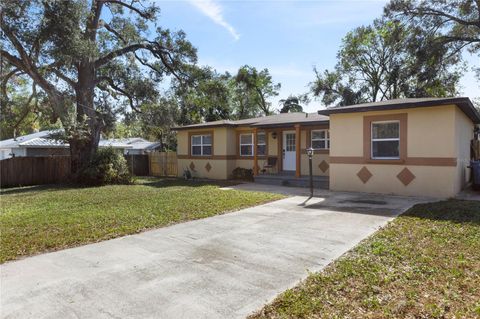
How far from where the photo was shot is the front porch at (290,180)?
13723 millimetres

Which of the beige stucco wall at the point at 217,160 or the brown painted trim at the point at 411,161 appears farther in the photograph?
the beige stucco wall at the point at 217,160

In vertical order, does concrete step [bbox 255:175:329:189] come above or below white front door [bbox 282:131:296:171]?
below

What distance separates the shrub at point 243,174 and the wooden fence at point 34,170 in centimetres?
842

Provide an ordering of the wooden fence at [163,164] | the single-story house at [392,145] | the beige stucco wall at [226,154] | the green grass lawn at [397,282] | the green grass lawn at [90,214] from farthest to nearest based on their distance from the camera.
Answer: the wooden fence at [163,164], the beige stucco wall at [226,154], the single-story house at [392,145], the green grass lawn at [90,214], the green grass lawn at [397,282]

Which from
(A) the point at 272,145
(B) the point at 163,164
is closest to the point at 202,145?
(B) the point at 163,164

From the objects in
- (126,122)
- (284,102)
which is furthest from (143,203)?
(284,102)

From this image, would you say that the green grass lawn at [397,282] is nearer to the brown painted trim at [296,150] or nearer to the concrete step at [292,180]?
the concrete step at [292,180]

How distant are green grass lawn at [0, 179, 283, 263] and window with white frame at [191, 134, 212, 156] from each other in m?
7.23

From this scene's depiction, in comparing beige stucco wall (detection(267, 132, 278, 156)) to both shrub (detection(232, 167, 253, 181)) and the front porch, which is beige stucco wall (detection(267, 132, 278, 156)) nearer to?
the front porch

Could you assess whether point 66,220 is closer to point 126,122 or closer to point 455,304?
point 455,304

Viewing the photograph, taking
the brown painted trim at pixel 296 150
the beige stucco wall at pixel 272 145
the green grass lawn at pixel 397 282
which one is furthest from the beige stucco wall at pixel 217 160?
the green grass lawn at pixel 397 282

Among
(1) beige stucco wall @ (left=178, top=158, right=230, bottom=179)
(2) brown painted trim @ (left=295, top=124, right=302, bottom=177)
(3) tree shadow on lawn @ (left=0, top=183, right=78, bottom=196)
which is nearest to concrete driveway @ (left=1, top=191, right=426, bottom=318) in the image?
Answer: (2) brown painted trim @ (left=295, top=124, right=302, bottom=177)

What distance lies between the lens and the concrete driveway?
3422 millimetres

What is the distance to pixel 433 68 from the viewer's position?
68.1 ft
